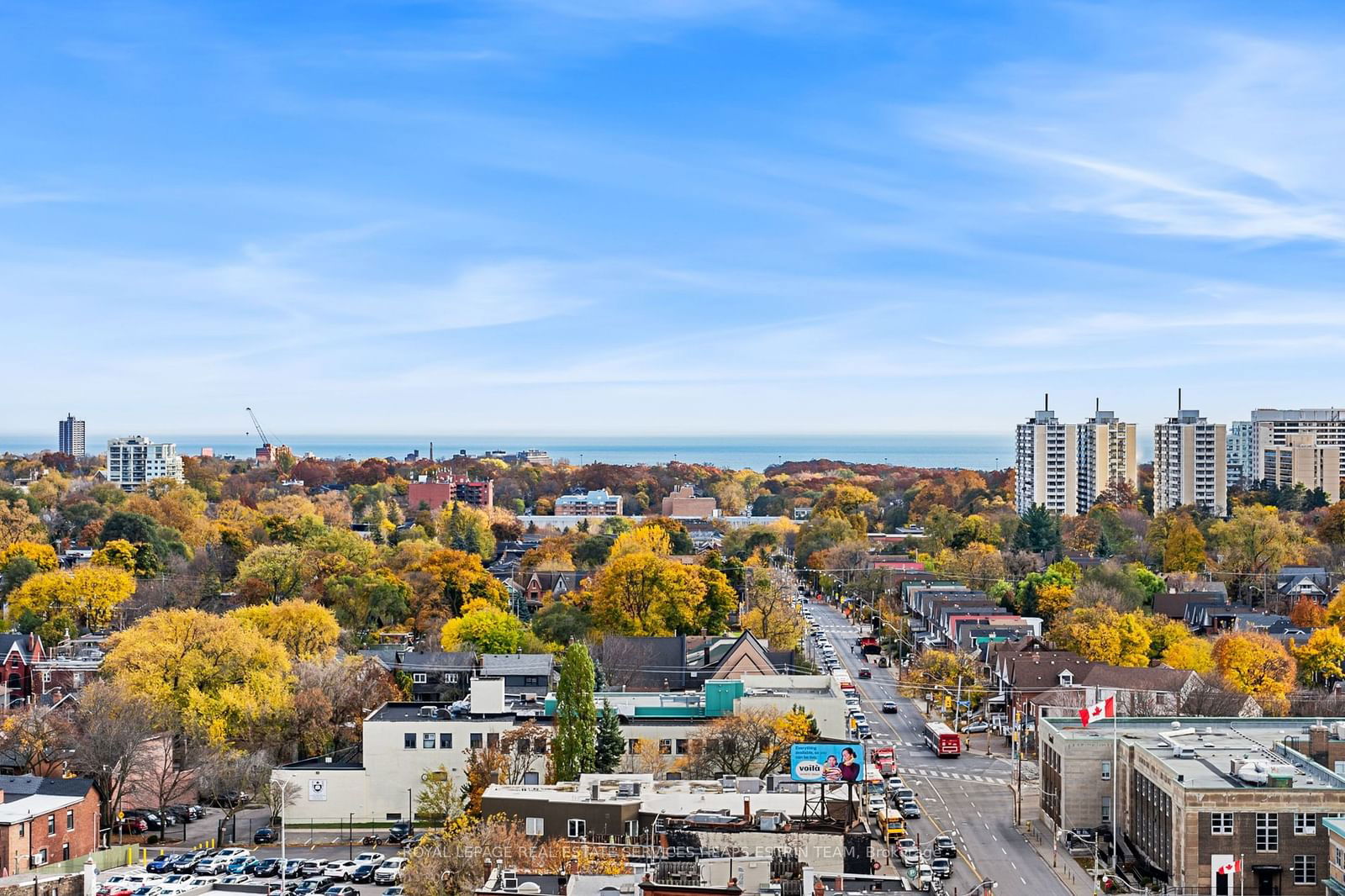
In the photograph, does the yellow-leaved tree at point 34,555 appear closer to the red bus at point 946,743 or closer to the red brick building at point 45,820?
the red brick building at point 45,820

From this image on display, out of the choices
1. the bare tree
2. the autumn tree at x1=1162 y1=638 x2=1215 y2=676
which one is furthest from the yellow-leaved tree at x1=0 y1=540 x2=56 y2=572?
the autumn tree at x1=1162 y1=638 x2=1215 y2=676

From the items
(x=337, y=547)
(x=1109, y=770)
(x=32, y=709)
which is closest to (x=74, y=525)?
(x=337, y=547)

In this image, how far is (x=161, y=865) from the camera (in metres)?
40.8

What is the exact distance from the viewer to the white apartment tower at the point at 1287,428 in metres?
159

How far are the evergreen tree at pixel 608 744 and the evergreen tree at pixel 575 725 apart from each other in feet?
2.28

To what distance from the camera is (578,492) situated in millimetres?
194500

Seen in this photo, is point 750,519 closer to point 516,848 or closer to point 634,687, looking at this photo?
point 634,687

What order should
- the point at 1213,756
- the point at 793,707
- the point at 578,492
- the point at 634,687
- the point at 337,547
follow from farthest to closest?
the point at 578,492
the point at 337,547
the point at 634,687
the point at 793,707
the point at 1213,756

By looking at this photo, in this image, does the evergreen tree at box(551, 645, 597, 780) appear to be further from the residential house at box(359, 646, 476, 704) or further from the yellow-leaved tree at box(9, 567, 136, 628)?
the yellow-leaved tree at box(9, 567, 136, 628)

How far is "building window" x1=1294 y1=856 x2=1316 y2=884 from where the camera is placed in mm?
37562

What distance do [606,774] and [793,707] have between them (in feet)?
30.5

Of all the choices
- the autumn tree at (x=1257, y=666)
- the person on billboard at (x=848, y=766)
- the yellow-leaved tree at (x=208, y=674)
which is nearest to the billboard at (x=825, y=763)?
the person on billboard at (x=848, y=766)

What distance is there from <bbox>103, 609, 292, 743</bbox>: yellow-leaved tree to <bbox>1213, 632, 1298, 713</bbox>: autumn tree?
34.6 m

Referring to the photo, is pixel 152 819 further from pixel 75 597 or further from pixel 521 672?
pixel 75 597
